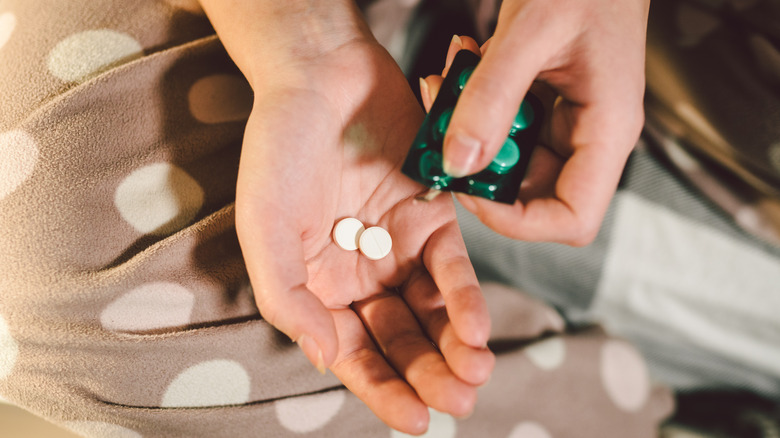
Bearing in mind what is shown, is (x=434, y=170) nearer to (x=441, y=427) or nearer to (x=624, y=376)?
(x=441, y=427)

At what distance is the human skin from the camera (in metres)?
0.48

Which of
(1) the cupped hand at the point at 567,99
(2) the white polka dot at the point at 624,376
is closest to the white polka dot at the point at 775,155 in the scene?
(1) the cupped hand at the point at 567,99

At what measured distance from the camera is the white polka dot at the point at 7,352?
1.76ft

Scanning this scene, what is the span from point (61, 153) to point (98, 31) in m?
0.19

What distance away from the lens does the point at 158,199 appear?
61 cm

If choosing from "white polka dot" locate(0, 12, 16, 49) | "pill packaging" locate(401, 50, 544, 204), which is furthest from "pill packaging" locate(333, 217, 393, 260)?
"white polka dot" locate(0, 12, 16, 49)

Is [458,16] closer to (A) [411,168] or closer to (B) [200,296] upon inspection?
(A) [411,168]

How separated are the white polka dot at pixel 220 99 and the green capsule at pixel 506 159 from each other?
0.38m

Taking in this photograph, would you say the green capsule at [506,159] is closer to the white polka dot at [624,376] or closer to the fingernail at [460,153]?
the fingernail at [460,153]

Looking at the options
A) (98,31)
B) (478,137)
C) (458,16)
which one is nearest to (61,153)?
(98,31)

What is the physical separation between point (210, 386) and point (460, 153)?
1.35ft

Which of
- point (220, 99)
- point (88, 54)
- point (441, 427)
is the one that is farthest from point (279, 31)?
point (441, 427)

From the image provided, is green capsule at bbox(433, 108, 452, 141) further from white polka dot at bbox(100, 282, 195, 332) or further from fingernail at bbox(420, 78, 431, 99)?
white polka dot at bbox(100, 282, 195, 332)

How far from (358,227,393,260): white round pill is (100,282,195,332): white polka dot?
9.0 inches
